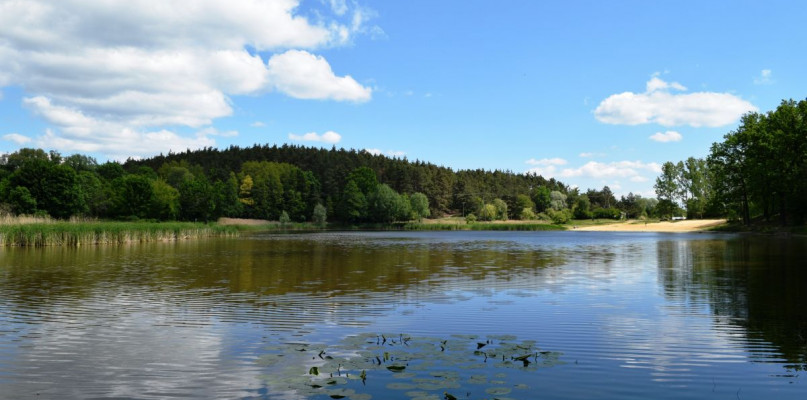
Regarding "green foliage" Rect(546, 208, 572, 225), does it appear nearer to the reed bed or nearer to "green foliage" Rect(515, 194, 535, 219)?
the reed bed

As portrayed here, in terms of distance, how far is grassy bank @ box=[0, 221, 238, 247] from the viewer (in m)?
42.2

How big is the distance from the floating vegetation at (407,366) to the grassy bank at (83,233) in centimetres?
4298

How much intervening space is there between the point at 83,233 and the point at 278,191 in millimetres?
98033

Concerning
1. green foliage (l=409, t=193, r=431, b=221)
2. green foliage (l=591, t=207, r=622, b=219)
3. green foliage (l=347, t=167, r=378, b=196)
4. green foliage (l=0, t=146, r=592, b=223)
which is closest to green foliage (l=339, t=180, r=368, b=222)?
green foliage (l=0, t=146, r=592, b=223)

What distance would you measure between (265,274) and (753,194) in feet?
224

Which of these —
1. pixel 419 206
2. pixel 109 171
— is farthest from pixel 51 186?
pixel 419 206

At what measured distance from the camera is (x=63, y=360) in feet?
30.1

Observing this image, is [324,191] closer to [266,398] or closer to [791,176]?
[791,176]

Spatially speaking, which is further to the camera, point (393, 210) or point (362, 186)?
point (362, 186)

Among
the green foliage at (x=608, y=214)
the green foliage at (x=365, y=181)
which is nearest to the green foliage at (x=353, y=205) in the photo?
the green foliage at (x=365, y=181)

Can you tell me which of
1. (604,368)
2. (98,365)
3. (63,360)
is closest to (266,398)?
(98,365)

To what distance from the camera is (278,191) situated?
143750 millimetres

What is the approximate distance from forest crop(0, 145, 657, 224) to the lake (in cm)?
5743

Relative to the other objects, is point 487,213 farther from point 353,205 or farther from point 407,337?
point 407,337
